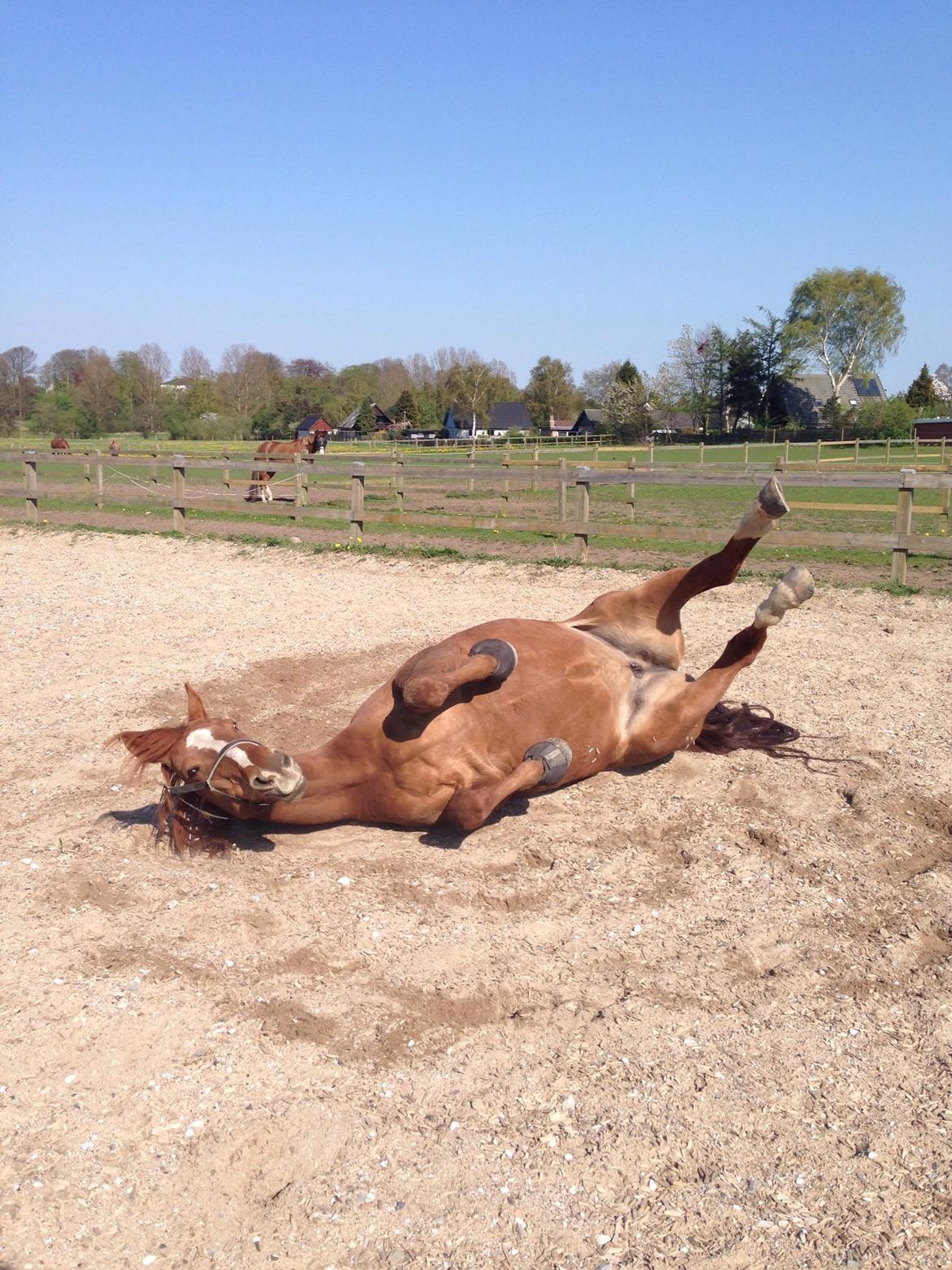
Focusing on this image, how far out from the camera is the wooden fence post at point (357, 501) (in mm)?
15234

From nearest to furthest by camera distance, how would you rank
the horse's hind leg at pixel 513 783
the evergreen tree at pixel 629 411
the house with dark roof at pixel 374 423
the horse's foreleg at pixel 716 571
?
the horse's hind leg at pixel 513 783 < the horse's foreleg at pixel 716 571 < the evergreen tree at pixel 629 411 < the house with dark roof at pixel 374 423

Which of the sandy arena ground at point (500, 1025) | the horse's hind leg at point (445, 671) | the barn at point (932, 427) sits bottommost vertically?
the sandy arena ground at point (500, 1025)

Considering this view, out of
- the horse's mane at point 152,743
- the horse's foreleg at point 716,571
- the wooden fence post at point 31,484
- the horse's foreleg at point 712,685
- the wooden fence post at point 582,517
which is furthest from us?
the wooden fence post at point 31,484

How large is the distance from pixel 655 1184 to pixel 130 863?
2847 millimetres

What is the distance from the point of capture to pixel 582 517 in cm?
1336

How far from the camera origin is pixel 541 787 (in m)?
4.92

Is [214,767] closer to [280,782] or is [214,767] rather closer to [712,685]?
[280,782]

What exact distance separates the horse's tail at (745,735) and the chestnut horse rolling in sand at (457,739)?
1.32ft

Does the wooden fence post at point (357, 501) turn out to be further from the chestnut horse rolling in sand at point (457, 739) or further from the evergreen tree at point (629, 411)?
the evergreen tree at point (629, 411)

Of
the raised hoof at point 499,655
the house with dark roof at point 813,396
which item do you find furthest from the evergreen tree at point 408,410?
the raised hoof at point 499,655

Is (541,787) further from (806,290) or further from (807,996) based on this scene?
(806,290)

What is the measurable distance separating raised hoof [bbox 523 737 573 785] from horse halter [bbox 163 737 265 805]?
1268mm

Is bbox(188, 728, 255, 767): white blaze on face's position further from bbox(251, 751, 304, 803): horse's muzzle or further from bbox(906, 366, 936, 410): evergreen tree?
bbox(906, 366, 936, 410): evergreen tree

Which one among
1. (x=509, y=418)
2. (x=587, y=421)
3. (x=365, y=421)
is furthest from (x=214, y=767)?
(x=509, y=418)
